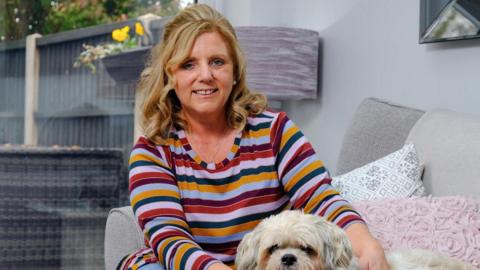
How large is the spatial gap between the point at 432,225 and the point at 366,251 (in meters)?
0.46

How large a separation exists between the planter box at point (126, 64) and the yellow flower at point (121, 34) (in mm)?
73

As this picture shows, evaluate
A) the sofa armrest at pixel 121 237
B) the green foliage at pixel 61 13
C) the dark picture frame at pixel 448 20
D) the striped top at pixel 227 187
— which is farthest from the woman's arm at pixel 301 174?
the green foliage at pixel 61 13

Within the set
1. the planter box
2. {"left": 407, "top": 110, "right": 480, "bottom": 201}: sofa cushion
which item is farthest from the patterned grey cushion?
the planter box

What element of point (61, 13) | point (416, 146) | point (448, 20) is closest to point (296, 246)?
point (416, 146)

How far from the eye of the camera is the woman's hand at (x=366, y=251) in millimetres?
1626

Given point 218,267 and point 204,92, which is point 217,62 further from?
point 218,267

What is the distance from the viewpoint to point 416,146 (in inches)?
95.7

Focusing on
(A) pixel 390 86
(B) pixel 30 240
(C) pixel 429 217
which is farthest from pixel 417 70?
(B) pixel 30 240

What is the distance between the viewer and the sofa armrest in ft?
6.97

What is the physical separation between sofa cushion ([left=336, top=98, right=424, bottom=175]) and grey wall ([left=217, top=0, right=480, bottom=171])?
0.29 metres

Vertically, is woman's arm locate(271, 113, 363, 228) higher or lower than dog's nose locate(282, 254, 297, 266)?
higher

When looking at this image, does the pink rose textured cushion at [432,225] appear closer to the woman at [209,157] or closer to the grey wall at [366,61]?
the woman at [209,157]

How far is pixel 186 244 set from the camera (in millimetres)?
1683

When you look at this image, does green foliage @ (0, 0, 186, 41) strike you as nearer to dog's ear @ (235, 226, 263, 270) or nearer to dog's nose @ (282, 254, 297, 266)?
dog's ear @ (235, 226, 263, 270)
